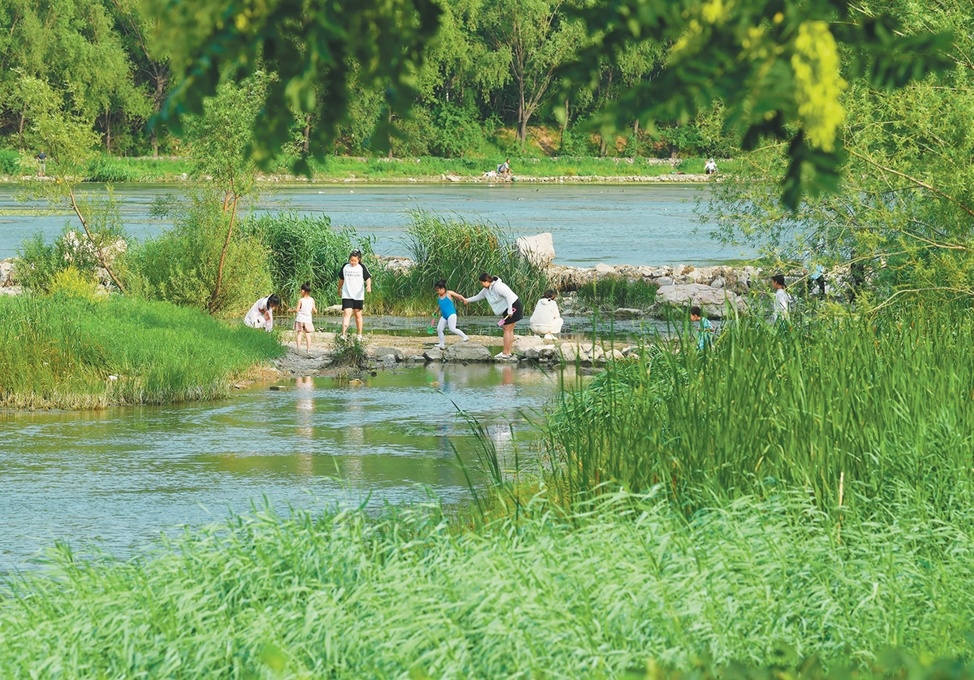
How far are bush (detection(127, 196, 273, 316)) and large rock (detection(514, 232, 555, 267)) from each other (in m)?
5.86

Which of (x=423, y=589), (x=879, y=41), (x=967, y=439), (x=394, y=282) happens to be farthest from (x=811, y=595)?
(x=394, y=282)

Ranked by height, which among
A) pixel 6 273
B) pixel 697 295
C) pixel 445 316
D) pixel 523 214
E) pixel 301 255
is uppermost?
pixel 301 255

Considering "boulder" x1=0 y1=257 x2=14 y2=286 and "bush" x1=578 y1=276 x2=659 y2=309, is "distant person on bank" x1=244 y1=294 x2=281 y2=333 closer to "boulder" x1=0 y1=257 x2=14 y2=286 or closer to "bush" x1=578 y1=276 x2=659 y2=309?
"bush" x1=578 y1=276 x2=659 y2=309

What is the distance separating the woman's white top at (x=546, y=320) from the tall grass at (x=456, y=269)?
12.9 feet

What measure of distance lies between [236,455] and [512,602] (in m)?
7.79

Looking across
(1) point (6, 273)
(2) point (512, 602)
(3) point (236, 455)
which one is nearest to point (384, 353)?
(3) point (236, 455)

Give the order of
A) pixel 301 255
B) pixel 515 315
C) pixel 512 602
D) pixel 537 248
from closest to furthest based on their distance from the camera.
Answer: pixel 512 602
pixel 515 315
pixel 301 255
pixel 537 248

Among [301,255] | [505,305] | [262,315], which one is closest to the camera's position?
[262,315]

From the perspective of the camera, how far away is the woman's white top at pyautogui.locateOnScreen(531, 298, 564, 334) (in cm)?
2245

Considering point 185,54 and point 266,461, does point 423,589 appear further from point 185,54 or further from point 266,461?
point 266,461

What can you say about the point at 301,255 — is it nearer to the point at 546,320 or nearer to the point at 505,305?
the point at 505,305

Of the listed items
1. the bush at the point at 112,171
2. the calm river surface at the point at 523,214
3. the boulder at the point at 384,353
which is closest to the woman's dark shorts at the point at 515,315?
the boulder at the point at 384,353

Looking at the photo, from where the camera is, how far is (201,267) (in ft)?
76.4

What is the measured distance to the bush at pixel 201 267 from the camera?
23.2 metres
